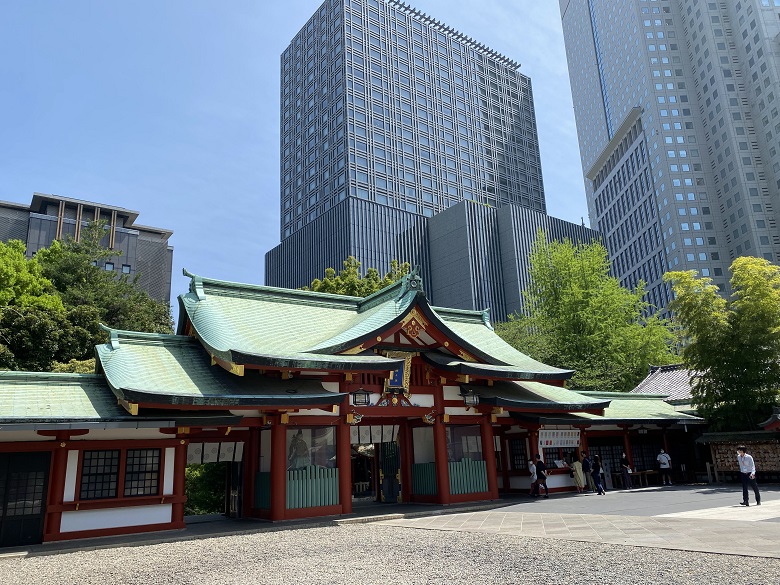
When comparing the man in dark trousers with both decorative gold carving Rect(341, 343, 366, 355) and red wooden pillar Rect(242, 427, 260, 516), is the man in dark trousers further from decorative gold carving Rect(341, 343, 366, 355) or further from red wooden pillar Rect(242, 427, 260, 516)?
red wooden pillar Rect(242, 427, 260, 516)

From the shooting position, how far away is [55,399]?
1554 centimetres

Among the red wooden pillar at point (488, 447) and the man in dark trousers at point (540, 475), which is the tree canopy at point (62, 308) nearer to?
the red wooden pillar at point (488, 447)

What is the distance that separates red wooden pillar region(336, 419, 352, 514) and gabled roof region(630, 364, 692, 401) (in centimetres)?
1887

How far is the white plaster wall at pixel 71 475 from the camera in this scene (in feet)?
49.5

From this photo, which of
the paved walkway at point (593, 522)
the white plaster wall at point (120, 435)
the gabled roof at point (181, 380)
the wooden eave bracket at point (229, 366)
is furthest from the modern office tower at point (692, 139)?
the white plaster wall at point (120, 435)

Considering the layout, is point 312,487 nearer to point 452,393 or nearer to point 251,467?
point 251,467

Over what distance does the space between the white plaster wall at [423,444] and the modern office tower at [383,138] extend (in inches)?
2679

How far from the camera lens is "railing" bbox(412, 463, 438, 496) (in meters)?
20.9

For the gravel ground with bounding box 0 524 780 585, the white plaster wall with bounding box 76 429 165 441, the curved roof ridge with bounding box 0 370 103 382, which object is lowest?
the gravel ground with bounding box 0 524 780 585

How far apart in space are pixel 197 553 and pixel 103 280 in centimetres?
3359

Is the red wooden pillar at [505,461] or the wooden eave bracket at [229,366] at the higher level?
the wooden eave bracket at [229,366]

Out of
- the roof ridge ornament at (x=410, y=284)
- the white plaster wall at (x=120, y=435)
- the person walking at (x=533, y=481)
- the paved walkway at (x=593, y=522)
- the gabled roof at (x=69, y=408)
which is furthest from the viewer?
the person walking at (x=533, y=481)

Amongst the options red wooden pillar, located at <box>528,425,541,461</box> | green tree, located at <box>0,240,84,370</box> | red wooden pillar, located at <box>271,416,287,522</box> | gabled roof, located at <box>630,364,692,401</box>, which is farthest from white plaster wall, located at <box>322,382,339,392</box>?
gabled roof, located at <box>630,364,692,401</box>

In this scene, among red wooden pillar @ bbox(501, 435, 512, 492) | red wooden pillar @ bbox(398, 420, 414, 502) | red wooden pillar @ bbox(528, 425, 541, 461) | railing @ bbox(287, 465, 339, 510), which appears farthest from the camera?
red wooden pillar @ bbox(501, 435, 512, 492)
